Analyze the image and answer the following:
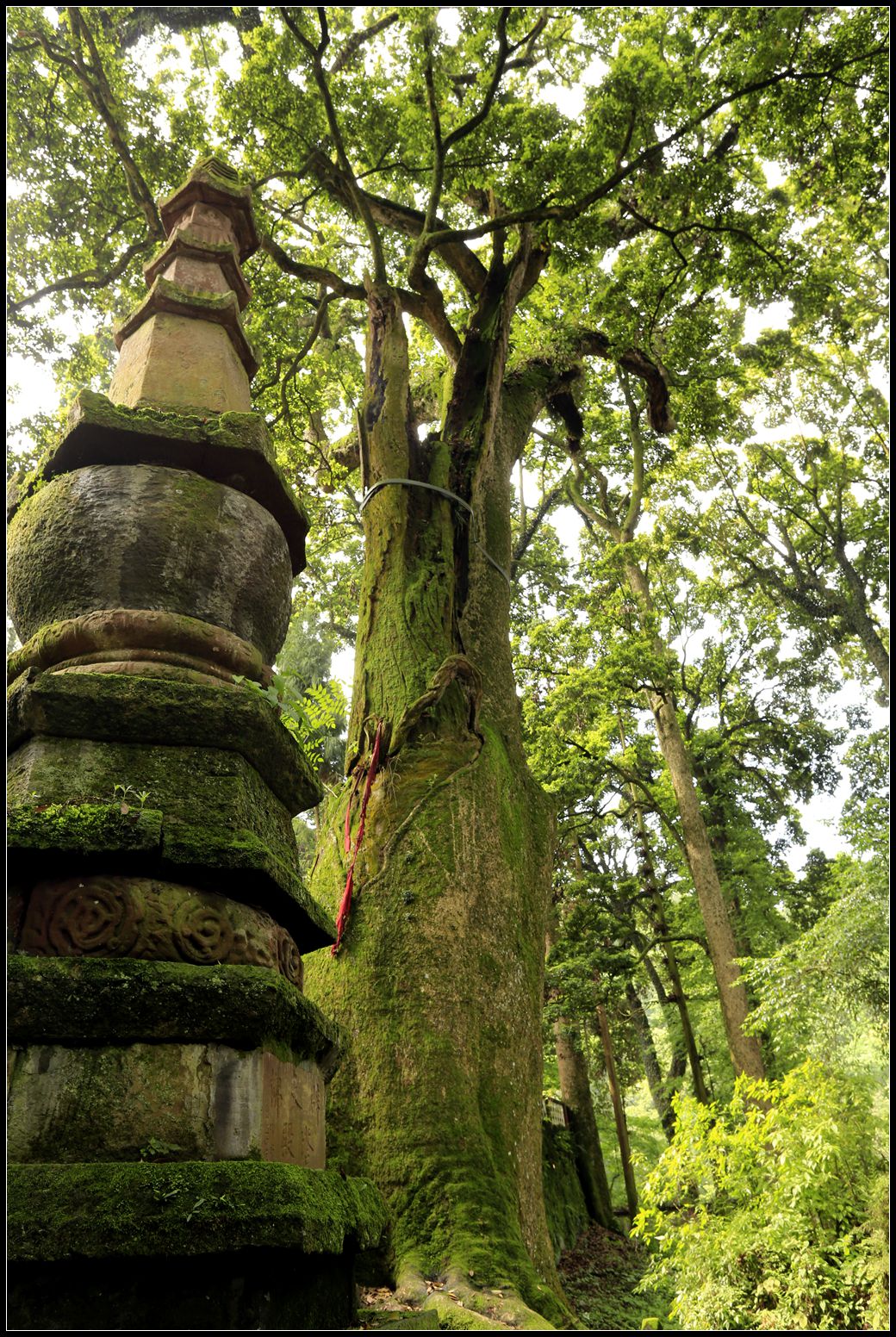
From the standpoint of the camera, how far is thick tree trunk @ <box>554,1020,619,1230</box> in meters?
11.0

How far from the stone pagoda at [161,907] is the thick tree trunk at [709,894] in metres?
9.09

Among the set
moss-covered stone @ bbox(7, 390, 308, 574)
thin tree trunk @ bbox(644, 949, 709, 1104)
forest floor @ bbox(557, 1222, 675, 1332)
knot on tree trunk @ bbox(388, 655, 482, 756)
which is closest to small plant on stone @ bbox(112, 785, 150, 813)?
moss-covered stone @ bbox(7, 390, 308, 574)

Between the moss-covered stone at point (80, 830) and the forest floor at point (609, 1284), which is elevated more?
the moss-covered stone at point (80, 830)

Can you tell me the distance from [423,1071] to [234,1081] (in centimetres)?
192

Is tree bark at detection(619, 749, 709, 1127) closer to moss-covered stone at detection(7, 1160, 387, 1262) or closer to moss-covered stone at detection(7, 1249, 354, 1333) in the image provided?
moss-covered stone at detection(7, 1249, 354, 1333)

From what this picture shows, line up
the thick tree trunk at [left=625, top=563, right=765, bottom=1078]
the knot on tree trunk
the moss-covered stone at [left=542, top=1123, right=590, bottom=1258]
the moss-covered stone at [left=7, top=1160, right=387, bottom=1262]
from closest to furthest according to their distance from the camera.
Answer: the moss-covered stone at [left=7, top=1160, right=387, bottom=1262] < the knot on tree trunk < the moss-covered stone at [left=542, top=1123, right=590, bottom=1258] < the thick tree trunk at [left=625, top=563, right=765, bottom=1078]

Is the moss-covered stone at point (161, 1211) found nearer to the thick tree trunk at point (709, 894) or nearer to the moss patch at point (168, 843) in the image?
the moss patch at point (168, 843)

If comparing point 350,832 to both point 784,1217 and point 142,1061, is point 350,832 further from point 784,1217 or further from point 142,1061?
point 784,1217

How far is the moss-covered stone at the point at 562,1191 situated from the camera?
8.84m

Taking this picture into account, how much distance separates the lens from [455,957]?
3.85 m

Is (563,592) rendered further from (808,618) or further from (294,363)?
(294,363)

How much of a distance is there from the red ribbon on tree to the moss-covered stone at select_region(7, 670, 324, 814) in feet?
6.12

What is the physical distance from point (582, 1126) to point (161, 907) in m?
11.5

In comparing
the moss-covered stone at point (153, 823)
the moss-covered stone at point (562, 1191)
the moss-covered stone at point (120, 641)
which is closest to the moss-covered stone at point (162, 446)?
the moss-covered stone at point (120, 641)
